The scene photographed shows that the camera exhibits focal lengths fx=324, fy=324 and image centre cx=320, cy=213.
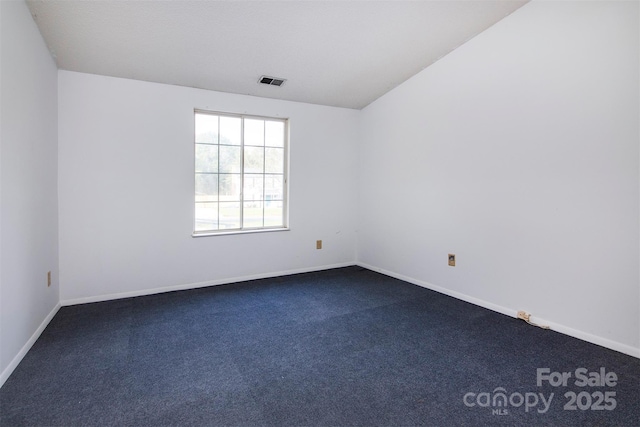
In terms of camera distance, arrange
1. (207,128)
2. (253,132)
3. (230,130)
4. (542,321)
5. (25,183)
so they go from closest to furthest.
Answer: (25,183) → (542,321) → (207,128) → (230,130) → (253,132)

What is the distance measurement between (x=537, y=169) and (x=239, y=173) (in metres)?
3.06

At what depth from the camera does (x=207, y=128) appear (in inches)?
147

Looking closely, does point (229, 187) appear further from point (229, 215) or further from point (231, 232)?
point (231, 232)

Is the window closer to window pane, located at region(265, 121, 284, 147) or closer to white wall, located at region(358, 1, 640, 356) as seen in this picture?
window pane, located at region(265, 121, 284, 147)

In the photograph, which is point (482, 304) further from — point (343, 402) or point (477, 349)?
point (343, 402)

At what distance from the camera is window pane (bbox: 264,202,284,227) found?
4.18 meters

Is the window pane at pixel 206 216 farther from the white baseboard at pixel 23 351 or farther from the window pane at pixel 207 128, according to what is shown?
the white baseboard at pixel 23 351

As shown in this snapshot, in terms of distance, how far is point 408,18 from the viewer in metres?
2.71

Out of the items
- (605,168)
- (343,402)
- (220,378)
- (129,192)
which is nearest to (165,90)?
(129,192)

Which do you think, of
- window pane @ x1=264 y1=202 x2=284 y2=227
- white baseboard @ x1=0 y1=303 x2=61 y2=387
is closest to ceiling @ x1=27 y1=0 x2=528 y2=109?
window pane @ x1=264 y1=202 x2=284 y2=227

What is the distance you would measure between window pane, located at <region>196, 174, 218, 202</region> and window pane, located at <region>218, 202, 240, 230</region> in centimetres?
15

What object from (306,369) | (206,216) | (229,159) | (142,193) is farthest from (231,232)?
(306,369)

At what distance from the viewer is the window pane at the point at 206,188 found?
12.2ft

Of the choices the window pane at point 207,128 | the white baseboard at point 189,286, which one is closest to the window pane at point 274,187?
the window pane at point 207,128
